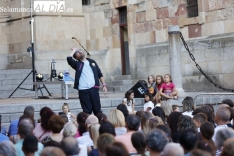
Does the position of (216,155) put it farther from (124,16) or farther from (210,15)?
(124,16)

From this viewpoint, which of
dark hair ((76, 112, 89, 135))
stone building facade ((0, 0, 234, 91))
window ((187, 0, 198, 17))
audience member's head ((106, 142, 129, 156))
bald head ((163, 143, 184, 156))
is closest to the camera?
audience member's head ((106, 142, 129, 156))

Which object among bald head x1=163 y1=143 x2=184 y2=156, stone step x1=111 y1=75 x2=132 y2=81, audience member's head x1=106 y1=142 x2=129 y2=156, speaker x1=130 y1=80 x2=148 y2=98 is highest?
stone step x1=111 y1=75 x2=132 y2=81

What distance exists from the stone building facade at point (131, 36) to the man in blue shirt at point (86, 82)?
691 cm

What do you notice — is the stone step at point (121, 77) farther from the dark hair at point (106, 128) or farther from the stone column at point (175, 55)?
the dark hair at point (106, 128)

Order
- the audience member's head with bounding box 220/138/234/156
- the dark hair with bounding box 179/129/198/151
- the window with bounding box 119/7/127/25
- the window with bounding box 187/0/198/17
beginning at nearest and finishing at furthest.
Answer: the audience member's head with bounding box 220/138/234/156 → the dark hair with bounding box 179/129/198/151 → the window with bounding box 187/0/198/17 → the window with bounding box 119/7/127/25

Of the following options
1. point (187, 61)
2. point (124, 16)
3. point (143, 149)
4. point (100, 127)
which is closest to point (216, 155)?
point (143, 149)

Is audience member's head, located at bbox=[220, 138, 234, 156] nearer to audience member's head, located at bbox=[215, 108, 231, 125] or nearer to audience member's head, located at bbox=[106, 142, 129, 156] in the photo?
audience member's head, located at bbox=[106, 142, 129, 156]

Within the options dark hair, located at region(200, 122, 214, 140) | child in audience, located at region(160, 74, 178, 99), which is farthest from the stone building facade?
dark hair, located at region(200, 122, 214, 140)

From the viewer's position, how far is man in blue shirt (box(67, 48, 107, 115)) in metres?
14.1

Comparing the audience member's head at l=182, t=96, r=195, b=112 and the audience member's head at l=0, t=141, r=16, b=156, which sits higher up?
the audience member's head at l=182, t=96, r=195, b=112

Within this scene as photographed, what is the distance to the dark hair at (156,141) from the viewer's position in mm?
7301

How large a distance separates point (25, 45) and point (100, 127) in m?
17.2

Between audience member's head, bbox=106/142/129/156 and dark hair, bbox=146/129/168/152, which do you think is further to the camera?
dark hair, bbox=146/129/168/152

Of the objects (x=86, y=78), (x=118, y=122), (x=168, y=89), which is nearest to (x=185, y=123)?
(x=118, y=122)
